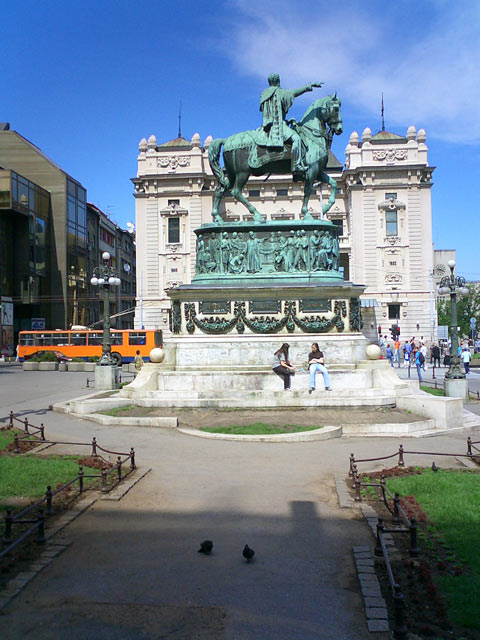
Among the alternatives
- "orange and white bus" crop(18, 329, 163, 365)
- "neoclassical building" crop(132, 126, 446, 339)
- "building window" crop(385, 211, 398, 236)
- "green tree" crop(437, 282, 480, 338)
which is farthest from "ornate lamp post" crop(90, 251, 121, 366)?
"green tree" crop(437, 282, 480, 338)

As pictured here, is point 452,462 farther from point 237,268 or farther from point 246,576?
point 237,268

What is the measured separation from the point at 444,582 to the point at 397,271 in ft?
175

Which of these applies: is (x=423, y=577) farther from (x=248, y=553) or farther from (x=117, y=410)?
(x=117, y=410)

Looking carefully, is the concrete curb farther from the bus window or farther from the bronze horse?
the bus window

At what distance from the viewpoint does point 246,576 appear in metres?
5.63

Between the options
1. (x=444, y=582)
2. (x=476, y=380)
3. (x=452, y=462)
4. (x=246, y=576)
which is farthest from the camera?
(x=476, y=380)

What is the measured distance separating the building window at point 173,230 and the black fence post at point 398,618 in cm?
5502

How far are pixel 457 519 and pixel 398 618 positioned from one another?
8.97ft

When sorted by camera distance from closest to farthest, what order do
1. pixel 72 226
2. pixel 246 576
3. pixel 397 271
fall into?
pixel 246 576, pixel 397 271, pixel 72 226

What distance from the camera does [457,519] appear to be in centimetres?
691

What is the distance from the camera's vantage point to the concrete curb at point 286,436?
12.2m

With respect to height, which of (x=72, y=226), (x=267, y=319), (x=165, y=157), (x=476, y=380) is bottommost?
(x=476, y=380)

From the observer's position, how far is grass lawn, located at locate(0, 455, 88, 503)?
8375 mm

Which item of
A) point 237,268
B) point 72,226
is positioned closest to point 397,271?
point 72,226
